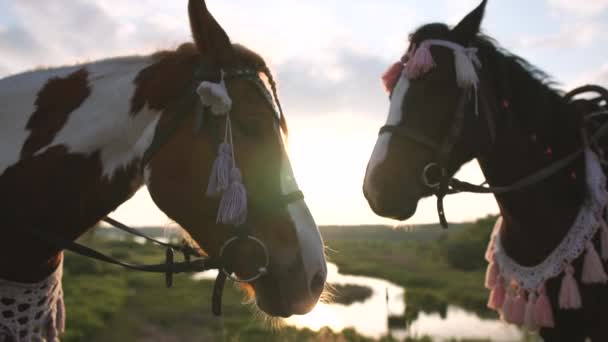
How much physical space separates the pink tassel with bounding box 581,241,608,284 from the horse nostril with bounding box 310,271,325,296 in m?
1.80

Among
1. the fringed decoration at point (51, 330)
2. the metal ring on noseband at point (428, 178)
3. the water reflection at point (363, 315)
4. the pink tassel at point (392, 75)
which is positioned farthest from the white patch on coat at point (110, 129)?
the water reflection at point (363, 315)

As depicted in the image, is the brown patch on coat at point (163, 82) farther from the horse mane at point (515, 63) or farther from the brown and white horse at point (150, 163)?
the horse mane at point (515, 63)

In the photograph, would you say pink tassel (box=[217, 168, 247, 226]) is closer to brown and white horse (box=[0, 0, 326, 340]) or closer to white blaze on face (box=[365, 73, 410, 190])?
brown and white horse (box=[0, 0, 326, 340])

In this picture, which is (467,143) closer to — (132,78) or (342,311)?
(132,78)

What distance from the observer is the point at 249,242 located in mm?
1732

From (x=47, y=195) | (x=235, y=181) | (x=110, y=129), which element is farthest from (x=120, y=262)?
(x=235, y=181)

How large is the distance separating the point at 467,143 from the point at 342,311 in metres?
20.9

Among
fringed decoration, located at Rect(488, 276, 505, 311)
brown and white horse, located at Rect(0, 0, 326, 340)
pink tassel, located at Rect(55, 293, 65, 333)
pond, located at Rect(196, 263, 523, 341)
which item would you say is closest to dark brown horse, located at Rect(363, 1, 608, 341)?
fringed decoration, located at Rect(488, 276, 505, 311)

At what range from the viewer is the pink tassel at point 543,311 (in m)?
2.66

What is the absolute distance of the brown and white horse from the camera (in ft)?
5.63

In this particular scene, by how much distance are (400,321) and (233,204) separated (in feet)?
66.3

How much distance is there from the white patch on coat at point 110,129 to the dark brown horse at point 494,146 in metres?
1.37

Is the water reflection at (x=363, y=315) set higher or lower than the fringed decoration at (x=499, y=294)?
lower

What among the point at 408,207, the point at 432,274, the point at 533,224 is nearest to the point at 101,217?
the point at 408,207
